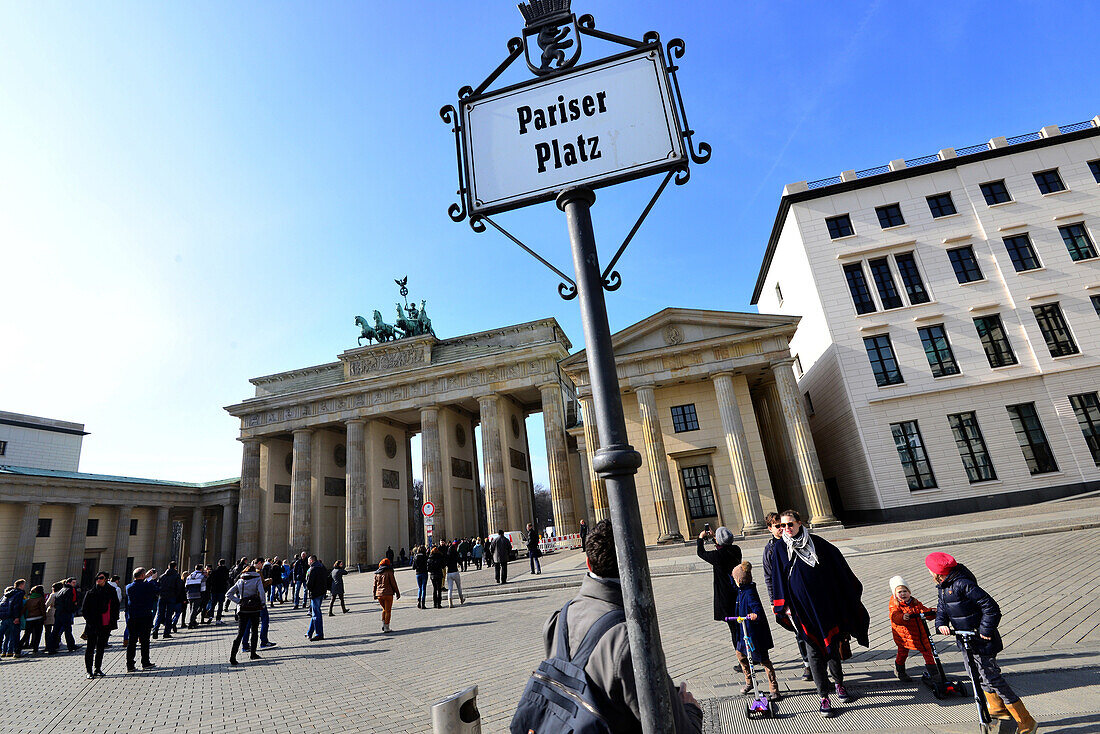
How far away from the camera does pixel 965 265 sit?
25031 millimetres

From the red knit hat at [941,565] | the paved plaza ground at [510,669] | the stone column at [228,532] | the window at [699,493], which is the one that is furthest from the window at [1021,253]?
the stone column at [228,532]

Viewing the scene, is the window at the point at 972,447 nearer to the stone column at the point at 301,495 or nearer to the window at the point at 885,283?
the window at the point at 885,283

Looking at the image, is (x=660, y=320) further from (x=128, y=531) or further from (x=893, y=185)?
(x=128, y=531)

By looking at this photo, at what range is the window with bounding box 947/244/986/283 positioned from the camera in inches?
975

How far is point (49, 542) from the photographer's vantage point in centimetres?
3684

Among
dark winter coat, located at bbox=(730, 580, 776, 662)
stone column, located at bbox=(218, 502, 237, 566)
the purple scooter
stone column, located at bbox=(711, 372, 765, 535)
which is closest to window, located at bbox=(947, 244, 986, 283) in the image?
stone column, located at bbox=(711, 372, 765, 535)

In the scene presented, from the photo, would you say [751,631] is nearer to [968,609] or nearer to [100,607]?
[968,609]

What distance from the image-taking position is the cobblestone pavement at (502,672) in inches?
178

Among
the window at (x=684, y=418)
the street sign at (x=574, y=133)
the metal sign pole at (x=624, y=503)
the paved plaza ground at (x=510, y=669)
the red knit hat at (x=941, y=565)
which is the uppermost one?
the window at (x=684, y=418)

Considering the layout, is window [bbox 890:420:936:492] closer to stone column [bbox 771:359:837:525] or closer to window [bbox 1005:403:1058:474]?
stone column [bbox 771:359:837:525]

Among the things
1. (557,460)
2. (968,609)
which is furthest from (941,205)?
(968,609)

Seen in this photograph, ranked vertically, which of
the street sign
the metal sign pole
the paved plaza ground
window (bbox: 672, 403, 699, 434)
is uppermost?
window (bbox: 672, 403, 699, 434)

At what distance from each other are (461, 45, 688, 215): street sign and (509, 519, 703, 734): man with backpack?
1551 millimetres

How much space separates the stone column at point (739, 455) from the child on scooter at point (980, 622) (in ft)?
71.8
